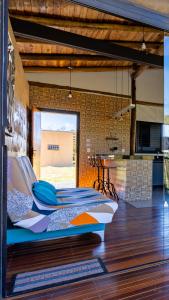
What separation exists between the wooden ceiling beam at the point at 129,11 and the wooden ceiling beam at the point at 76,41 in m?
1.94

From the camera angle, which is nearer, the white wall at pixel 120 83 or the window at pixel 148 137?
the white wall at pixel 120 83

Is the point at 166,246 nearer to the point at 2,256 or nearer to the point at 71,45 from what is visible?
the point at 2,256

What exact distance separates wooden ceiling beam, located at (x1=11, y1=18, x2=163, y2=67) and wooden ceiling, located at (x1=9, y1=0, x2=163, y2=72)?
163mm

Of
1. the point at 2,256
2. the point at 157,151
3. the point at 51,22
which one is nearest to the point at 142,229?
the point at 2,256

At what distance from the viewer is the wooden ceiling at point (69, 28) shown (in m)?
3.40

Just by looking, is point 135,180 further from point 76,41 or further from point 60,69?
point 60,69

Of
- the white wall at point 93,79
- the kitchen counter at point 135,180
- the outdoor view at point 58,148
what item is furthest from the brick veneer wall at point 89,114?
the kitchen counter at point 135,180

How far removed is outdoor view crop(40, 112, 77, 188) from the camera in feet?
23.0

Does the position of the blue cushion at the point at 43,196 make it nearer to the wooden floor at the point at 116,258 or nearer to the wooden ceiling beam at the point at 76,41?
the wooden floor at the point at 116,258

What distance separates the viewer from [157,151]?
7.89 metres

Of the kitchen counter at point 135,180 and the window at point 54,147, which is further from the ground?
the window at point 54,147

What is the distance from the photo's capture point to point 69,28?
3969 mm

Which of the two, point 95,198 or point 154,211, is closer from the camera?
point 95,198

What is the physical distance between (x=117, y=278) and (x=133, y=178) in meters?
3.37
